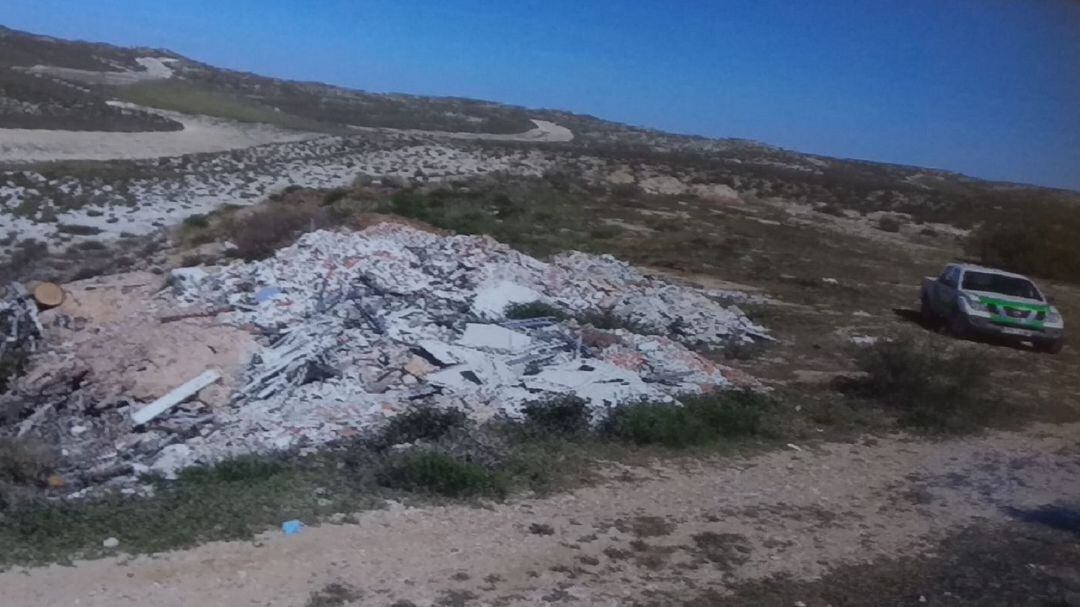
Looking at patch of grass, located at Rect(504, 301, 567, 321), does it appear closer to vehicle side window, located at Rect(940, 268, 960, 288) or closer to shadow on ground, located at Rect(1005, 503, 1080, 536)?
shadow on ground, located at Rect(1005, 503, 1080, 536)

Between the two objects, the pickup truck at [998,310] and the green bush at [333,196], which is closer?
the pickup truck at [998,310]

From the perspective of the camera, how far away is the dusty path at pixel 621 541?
7.80m

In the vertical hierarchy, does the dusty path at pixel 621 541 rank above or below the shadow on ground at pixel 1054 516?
below

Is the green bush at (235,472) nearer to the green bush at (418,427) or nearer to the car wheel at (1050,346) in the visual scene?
the green bush at (418,427)

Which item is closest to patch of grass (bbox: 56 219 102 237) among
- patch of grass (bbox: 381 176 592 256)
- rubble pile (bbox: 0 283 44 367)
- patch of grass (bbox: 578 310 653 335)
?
patch of grass (bbox: 381 176 592 256)

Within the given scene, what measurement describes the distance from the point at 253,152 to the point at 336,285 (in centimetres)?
3931

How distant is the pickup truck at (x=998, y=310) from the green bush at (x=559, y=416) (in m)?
11.7

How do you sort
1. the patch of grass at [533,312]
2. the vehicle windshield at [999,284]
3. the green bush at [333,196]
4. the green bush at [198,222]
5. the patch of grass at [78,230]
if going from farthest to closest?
1. the green bush at [333,196]
2. the patch of grass at [78,230]
3. the green bush at [198,222]
4. the vehicle windshield at [999,284]
5. the patch of grass at [533,312]

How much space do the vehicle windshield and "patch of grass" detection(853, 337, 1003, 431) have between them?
6.27 m

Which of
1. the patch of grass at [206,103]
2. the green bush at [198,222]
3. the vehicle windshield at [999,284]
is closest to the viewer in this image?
the vehicle windshield at [999,284]

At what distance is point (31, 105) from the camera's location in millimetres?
55656

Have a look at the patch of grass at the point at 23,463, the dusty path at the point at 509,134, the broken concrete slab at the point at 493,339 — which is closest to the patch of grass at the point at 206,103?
the dusty path at the point at 509,134

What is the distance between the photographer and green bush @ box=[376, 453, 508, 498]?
10.0 m

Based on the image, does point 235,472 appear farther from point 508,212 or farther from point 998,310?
point 508,212
